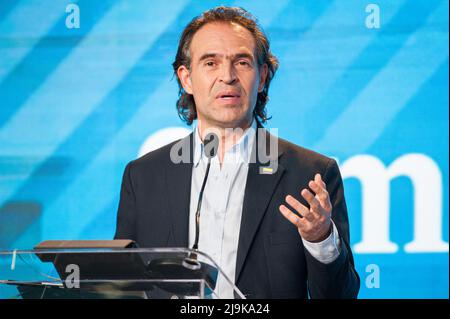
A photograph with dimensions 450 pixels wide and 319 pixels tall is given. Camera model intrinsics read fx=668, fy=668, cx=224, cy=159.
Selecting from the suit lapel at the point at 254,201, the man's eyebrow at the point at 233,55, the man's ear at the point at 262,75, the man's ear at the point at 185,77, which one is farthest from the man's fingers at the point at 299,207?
the man's ear at the point at 185,77

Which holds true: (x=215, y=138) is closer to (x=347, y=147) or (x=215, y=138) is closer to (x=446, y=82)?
(x=347, y=147)

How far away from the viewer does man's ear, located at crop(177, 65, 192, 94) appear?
9.66 feet

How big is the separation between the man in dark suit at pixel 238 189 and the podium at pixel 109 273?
2.12 ft

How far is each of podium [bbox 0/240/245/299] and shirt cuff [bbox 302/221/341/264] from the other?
510mm

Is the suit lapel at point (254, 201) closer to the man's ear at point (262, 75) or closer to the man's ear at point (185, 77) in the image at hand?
the man's ear at point (262, 75)

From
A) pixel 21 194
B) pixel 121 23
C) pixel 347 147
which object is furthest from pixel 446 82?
pixel 21 194

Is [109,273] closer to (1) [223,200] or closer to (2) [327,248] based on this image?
(2) [327,248]

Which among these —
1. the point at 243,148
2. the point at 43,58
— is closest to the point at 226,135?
the point at 243,148

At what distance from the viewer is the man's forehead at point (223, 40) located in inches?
105

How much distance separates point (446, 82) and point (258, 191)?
1724 mm

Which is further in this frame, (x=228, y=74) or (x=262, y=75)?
(x=262, y=75)

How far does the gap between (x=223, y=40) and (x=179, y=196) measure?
0.65 m

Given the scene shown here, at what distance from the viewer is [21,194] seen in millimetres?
3900

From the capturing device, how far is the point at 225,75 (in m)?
2.59
